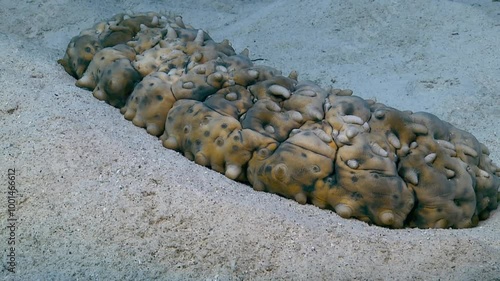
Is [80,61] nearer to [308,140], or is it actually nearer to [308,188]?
[308,140]

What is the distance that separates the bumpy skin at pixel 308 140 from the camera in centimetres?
302

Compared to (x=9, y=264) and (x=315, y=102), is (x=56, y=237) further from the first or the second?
(x=315, y=102)

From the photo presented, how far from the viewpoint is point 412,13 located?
6129 millimetres

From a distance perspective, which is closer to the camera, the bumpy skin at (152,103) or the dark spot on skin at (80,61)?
the bumpy skin at (152,103)

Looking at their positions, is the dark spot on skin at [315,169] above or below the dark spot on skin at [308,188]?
above

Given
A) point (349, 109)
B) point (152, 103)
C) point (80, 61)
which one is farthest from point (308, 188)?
point (80, 61)

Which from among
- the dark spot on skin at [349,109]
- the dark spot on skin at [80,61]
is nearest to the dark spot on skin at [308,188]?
the dark spot on skin at [349,109]

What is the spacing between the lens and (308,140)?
310 cm

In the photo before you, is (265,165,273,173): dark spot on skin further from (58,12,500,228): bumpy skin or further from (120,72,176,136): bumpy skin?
(120,72,176,136): bumpy skin

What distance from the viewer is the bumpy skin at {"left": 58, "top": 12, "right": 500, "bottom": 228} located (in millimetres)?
3016

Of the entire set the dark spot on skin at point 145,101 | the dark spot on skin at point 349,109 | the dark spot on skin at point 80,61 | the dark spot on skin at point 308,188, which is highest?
the dark spot on skin at point 349,109

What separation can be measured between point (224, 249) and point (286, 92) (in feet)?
3.93

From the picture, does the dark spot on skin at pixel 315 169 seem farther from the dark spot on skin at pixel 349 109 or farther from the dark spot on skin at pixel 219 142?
the dark spot on skin at pixel 219 142

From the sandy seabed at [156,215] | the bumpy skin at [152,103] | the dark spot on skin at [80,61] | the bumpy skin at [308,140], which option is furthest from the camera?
the dark spot on skin at [80,61]
